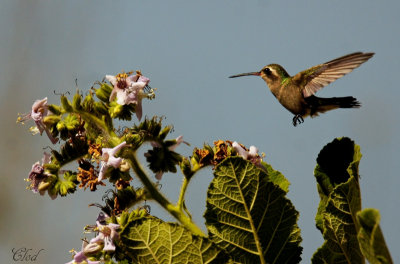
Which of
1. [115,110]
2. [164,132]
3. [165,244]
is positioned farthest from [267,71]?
[165,244]

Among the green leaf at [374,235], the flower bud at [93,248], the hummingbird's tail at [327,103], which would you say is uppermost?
the hummingbird's tail at [327,103]

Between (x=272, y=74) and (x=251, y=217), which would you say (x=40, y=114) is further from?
(x=272, y=74)

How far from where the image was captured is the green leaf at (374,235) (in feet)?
4.95

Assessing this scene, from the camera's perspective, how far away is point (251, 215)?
203cm

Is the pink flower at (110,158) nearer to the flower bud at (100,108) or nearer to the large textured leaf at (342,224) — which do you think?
the flower bud at (100,108)

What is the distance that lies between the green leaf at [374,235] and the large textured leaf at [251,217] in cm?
47

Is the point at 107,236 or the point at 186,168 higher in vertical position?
the point at 186,168

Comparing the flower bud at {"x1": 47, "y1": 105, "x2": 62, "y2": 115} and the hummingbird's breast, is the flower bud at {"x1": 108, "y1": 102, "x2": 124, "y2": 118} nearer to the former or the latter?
the flower bud at {"x1": 47, "y1": 105, "x2": 62, "y2": 115}

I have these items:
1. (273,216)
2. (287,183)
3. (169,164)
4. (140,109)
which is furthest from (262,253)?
(140,109)

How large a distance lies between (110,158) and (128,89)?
0.38 metres

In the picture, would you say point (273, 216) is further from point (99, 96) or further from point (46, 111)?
point (46, 111)

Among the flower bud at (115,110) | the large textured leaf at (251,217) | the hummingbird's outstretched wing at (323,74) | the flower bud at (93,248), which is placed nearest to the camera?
the large textured leaf at (251,217)

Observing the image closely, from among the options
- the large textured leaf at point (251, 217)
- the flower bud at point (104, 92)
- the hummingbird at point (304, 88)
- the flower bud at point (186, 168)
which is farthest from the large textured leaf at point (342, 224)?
the hummingbird at point (304, 88)

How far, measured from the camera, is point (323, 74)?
3896 millimetres
